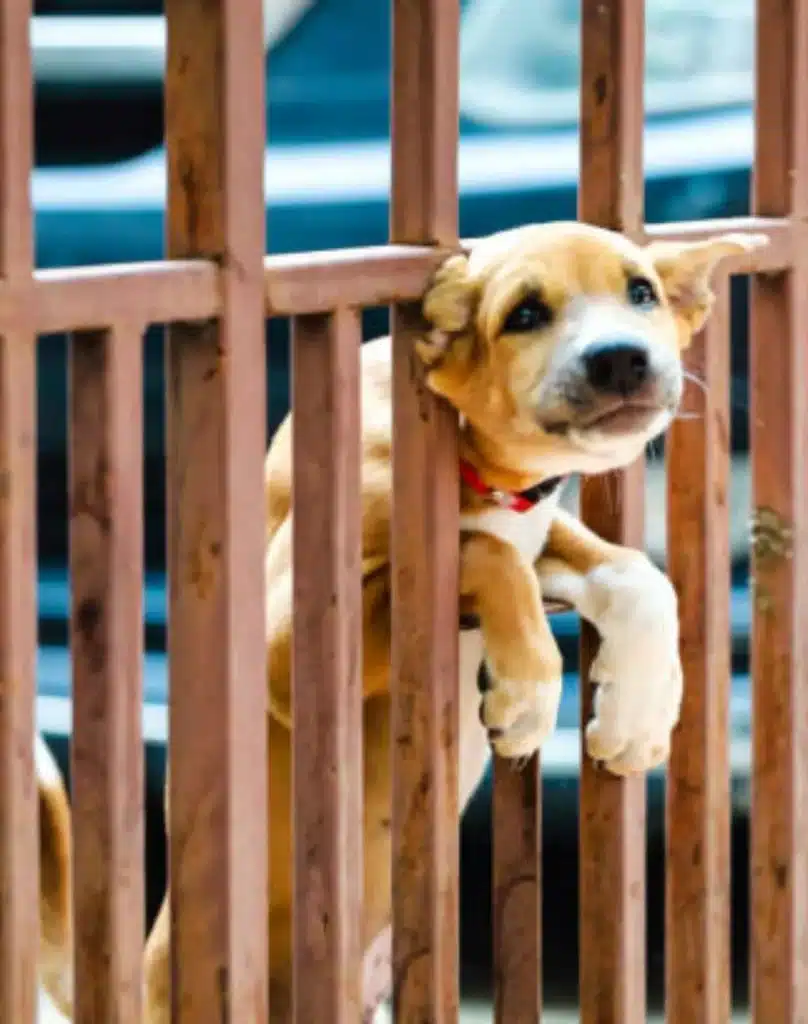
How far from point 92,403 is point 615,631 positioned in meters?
0.61

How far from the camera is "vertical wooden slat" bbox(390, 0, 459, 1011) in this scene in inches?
70.9

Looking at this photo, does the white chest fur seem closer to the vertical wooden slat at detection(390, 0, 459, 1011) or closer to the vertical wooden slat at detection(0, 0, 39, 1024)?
the vertical wooden slat at detection(390, 0, 459, 1011)

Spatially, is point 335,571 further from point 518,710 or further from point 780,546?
point 780,546

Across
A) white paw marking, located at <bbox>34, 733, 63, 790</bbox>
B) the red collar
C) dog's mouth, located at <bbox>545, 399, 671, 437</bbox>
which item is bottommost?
white paw marking, located at <bbox>34, 733, 63, 790</bbox>

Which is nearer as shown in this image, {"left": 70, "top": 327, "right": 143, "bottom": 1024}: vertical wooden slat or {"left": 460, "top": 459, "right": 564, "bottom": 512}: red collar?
{"left": 70, "top": 327, "right": 143, "bottom": 1024}: vertical wooden slat

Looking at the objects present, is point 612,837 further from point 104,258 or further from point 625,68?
point 104,258

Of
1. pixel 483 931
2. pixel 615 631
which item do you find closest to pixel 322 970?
pixel 615 631

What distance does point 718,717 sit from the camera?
2152 mm

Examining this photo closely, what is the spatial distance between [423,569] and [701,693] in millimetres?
406

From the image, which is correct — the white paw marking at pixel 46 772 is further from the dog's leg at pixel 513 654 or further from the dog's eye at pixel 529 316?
the dog's eye at pixel 529 316

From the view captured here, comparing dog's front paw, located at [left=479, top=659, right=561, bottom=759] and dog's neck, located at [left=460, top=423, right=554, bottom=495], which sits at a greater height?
dog's neck, located at [left=460, top=423, right=554, bottom=495]

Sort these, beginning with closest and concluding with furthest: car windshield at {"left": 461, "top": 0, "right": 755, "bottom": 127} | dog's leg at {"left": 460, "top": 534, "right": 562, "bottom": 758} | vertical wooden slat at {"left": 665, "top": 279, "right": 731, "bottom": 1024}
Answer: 1. dog's leg at {"left": 460, "top": 534, "right": 562, "bottom": 758}
2. vertical wooden slat at {"left": 665, "top": 279, "right": 731, "bottom": 1024}
3. car windshield at {"left": 461, "top": 0, "right": 755, "bottom": 127}

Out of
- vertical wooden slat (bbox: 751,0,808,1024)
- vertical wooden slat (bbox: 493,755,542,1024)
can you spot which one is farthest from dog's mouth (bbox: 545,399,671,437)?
vertical wooden slat (bbox: 751,0,808,1024)

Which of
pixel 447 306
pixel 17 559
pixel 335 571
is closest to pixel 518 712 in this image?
pixel 335 571
